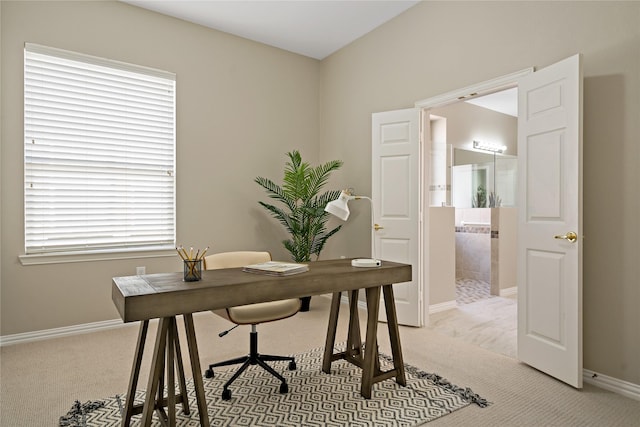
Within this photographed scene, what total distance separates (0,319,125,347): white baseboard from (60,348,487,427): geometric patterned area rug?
1557mm

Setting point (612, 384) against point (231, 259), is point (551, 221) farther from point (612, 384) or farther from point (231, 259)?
point (231, 259)

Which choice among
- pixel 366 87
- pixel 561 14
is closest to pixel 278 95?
pixel 366 87

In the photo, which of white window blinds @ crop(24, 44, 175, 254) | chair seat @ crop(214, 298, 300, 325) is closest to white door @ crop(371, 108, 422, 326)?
chair seat @ crop(214, 298, 300, 325)

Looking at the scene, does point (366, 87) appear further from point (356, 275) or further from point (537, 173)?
point (356, 275)

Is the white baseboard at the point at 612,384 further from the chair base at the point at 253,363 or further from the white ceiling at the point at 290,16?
the white ceiling at the point at 290,16

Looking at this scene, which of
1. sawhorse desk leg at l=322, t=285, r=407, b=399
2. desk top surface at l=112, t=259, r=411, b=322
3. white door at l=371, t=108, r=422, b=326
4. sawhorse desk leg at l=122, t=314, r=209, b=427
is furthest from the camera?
white door at l=371, t=108, r=422, b=326

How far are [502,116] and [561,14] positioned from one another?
16.1ft

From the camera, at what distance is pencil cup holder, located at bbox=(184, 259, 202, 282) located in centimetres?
197

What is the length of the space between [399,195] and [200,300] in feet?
8.22

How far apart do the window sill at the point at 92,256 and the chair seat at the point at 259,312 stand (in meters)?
1.71

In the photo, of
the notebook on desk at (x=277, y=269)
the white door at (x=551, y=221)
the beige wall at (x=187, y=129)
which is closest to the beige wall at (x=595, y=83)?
the white door at (x=551, y=221)

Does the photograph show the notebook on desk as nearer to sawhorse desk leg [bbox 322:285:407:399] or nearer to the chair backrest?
sawhorse desk leg [bbox 322:285:407:399]

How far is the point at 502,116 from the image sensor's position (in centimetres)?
727

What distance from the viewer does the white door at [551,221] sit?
241 centimetres
